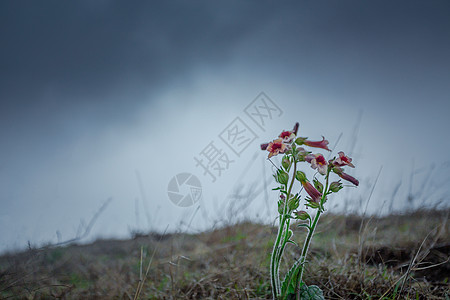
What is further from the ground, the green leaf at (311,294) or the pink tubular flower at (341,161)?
the pink tubular flower at (341,161)

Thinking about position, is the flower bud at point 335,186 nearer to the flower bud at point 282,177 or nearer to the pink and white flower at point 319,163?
the pink and white flower at point 319,163

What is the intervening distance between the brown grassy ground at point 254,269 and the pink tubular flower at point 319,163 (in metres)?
0.71

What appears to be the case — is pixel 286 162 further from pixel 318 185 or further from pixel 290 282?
pixel 290 282

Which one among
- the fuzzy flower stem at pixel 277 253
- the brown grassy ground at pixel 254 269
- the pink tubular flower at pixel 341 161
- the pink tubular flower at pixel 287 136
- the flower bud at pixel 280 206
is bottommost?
the brown grassy ground at pixel 254 269

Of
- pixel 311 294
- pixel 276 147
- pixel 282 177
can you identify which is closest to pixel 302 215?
pixel 282 177

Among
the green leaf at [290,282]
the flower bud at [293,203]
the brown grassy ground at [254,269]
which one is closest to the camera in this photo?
the flower bud at [293,203]

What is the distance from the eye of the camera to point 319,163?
4.10ft

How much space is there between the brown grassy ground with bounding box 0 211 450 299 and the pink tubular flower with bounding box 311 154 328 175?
2.33ft

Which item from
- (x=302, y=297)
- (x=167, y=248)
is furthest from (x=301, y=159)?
(x=167, y=248)

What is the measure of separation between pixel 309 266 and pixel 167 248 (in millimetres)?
2366

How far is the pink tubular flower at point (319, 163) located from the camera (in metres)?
1.24

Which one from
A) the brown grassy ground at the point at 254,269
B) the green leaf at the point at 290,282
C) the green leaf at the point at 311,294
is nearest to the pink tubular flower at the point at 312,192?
the green leaf at the point at 290,282

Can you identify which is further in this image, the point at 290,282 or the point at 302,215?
the point at 290,282

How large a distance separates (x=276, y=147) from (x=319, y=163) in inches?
6.8
